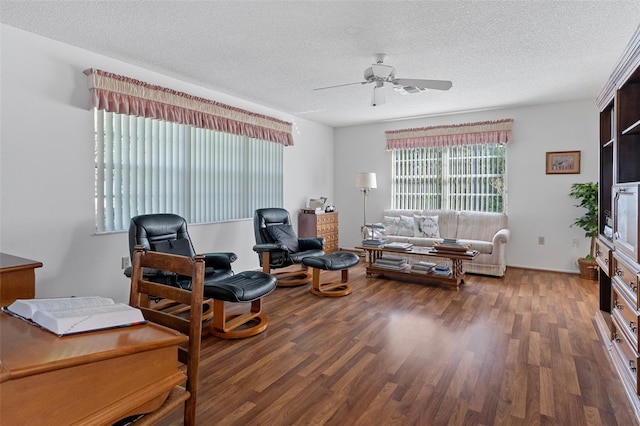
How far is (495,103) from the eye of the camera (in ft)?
16.8

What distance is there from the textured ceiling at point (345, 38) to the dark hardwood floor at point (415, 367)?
241 cm

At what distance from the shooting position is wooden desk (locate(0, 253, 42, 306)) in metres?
1.92

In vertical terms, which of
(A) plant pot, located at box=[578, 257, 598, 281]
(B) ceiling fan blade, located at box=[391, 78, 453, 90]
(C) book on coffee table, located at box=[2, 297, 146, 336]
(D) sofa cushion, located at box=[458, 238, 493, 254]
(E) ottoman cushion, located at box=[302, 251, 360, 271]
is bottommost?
(A) plant pot, located at box=[578, 257, 598, 281]

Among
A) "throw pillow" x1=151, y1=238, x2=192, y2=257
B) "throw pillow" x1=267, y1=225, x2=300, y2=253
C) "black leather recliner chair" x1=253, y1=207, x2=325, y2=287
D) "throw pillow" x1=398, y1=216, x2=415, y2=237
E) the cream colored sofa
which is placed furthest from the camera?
"throw pillow" x1=398, y1=216, x2=415, y2=237

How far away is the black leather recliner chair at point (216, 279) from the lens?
2748 millimetres

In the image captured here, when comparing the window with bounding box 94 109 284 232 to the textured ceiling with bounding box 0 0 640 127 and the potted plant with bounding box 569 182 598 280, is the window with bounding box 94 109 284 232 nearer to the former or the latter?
the textured ceiling with bounding box 0 0 640 127

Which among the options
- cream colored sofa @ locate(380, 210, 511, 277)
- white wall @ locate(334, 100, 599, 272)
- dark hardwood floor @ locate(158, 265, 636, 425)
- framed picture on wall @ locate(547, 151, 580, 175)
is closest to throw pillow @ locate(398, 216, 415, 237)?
cream colored sofa @ locate(380, 210, 511, 277)

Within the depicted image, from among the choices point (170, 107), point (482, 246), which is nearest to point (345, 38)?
point (170, 107)

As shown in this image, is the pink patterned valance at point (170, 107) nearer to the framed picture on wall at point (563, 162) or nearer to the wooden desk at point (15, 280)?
the wooden desk at point (15, 280)

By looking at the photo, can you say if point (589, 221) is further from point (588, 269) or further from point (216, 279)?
point (216, 279)

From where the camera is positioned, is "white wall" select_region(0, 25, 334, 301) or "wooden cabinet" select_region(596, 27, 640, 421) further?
"white wall" select_region(0, 25, 334, 301)

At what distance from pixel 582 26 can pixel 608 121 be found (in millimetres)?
873

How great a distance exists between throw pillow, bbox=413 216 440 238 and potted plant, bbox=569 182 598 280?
1.82 meters

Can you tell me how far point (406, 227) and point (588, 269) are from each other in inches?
95.5
